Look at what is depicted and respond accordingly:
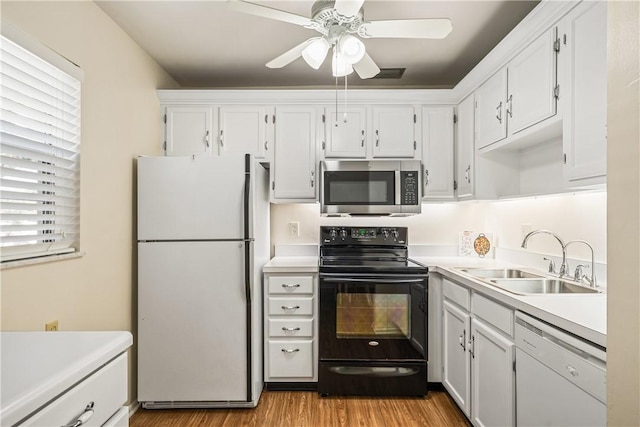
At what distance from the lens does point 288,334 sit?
7.89 feet

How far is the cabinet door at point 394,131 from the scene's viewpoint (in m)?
2.70

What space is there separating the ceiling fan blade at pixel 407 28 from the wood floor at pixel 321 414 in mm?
2184

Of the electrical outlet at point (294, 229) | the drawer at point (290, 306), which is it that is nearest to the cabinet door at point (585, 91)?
the drawer at point (290, 306)

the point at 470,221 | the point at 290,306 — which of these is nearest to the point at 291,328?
the point at 290,306

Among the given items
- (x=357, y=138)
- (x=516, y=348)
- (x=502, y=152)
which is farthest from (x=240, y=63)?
(x=516, y=348)

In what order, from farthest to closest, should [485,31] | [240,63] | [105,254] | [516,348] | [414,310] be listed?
[240,63] < [414,310] < [485,31] < [105,254] < [516,348]

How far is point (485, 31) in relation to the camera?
2170 mm

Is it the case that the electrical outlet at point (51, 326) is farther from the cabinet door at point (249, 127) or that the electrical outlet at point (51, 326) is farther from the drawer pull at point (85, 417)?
the cabinet door at point (249, 127)

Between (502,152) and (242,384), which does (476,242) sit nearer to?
(502,152)

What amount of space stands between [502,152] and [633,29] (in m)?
2.19

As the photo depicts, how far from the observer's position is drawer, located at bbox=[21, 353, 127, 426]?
2.32 ft

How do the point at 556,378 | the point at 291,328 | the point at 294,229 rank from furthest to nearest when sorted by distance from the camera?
the point at 294,229 → the point at 291,328 → the point at 556,378

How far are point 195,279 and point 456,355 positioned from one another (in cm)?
175

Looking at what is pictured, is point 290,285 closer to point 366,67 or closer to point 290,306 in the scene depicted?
point 290,306
